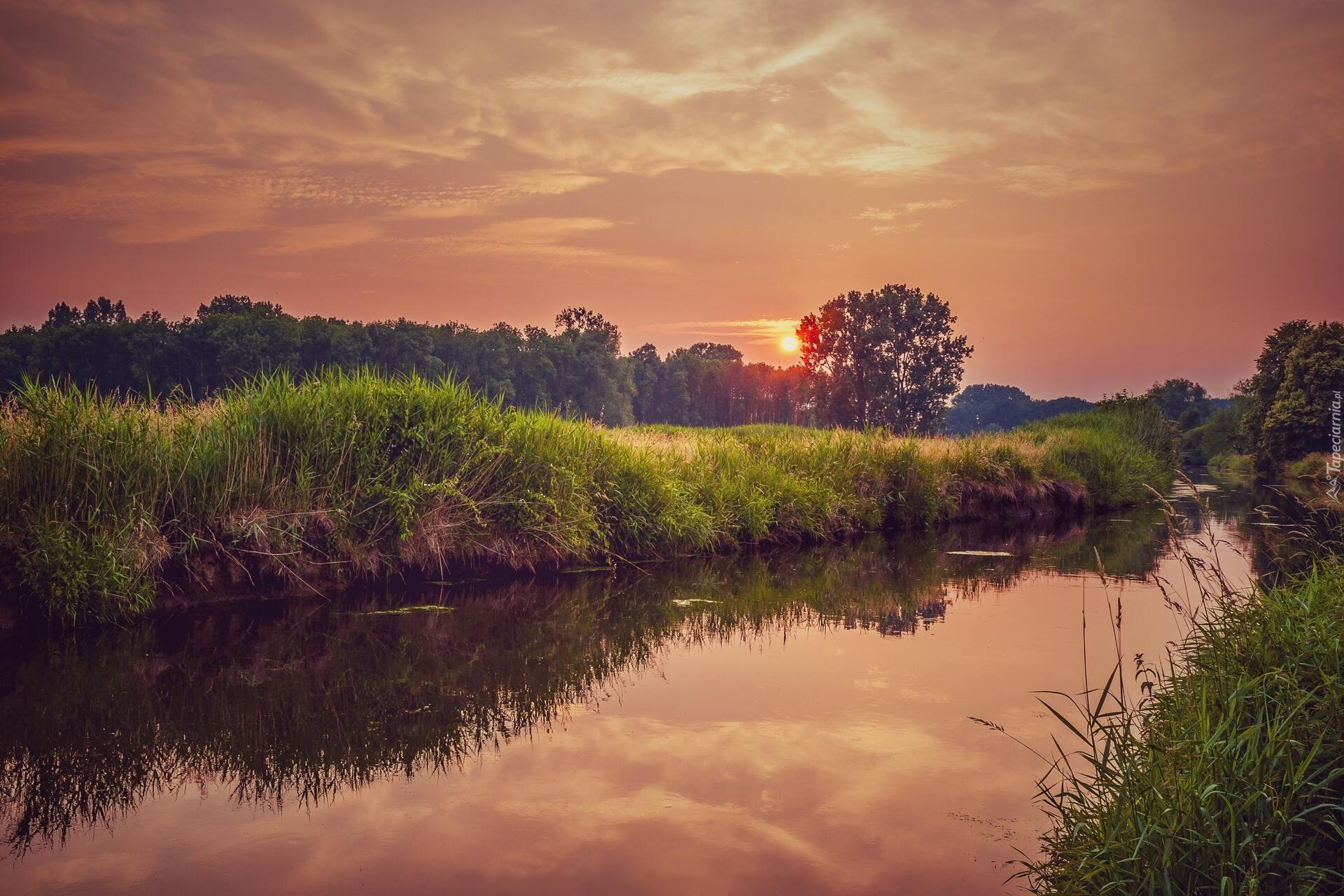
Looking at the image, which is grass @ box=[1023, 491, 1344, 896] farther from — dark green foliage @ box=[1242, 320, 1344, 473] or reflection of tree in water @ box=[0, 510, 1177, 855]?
dark green foliage @ box=[1242, 320, 1344, 473]

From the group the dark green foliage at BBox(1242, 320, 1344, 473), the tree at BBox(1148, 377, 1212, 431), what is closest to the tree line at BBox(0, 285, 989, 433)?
the dark green foliage at BBox(1242, 320, 1344, 473)

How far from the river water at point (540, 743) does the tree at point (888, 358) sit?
41267 millimetres

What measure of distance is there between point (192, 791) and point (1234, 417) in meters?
72.3

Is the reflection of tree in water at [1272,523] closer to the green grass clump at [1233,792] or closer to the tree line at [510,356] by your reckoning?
the green grass clump at [1233,792]

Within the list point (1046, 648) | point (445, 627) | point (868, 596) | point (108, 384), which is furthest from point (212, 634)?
point (108, 384)

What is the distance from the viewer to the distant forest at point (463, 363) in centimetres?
5728

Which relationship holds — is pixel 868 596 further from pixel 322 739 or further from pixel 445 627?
pixel 322 739

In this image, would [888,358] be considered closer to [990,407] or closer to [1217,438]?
[1217,438]

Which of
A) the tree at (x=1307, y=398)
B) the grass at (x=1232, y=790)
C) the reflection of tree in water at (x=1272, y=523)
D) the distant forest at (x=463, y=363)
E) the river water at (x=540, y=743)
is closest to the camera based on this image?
the grass at (x=1232, y=790)

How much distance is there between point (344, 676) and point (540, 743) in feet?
6.36

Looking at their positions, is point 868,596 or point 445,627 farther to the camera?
point 868,596

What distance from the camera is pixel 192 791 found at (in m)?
4.38

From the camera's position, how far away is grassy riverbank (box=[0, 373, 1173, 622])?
7.37 metres

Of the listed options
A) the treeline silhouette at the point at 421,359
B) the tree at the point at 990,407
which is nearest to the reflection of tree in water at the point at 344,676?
the treeline silhouette at the point at 421,359
